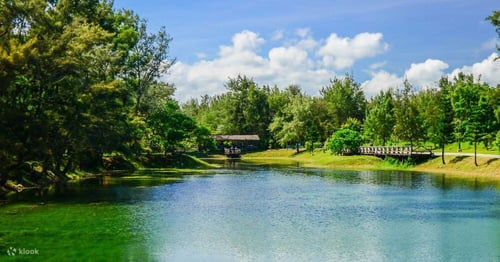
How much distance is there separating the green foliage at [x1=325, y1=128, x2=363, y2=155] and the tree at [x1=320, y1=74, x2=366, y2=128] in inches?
1235

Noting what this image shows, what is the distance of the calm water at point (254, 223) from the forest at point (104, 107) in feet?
17.4

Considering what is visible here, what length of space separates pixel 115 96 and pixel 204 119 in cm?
11184

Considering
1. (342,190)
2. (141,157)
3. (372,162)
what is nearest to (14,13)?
(342,190)

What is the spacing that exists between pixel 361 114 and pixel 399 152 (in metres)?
57.5

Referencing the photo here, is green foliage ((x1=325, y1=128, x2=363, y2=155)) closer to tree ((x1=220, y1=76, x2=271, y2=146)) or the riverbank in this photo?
the riverbank

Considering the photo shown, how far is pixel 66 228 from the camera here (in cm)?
2953

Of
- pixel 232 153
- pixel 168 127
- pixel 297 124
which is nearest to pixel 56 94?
pixel 168 127

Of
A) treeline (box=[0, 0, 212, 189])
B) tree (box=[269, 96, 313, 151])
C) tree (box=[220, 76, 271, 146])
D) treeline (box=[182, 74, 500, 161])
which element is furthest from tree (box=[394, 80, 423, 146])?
tree (box=[220, 76, 271, 146])

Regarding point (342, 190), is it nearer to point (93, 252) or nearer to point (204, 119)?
point (93, 252)

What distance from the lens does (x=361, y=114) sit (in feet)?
472

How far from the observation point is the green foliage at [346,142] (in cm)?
9925

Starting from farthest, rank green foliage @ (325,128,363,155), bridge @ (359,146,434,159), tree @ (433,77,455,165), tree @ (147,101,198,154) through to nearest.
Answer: green foliage @ (325,128,363,155), tree @ (147,101,198,154), bridge @ (359,146,434,159), tree @ (433,77,455,165)

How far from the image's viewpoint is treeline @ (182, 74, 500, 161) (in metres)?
74.2

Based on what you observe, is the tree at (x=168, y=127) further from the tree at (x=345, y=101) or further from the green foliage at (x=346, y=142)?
the tree at (x=345, y=101)
